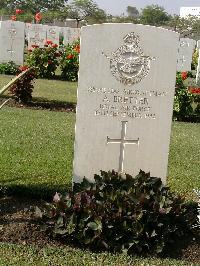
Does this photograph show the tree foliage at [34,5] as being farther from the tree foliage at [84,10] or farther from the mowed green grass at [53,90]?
the mowed green grass at [53,90]

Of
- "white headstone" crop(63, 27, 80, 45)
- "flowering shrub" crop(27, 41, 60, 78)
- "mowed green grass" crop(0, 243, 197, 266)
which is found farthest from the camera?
"white headstone" crop(63, 27, 80, 45)

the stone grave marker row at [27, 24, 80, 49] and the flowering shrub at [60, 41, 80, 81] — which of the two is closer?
the flowering shrub at [60, 41, 80, 81]

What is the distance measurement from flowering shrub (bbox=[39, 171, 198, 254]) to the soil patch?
0.34 feet

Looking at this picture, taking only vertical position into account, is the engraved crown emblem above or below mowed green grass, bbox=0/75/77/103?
above

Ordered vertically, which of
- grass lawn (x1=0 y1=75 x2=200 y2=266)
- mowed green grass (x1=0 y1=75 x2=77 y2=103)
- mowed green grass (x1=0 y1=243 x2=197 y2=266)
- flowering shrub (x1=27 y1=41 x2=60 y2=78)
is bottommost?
mowed green grass (x1=0 y1=243 x2=197 y2=266)

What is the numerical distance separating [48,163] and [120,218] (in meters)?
2.54

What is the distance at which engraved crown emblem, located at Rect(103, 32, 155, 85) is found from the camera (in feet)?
15.1

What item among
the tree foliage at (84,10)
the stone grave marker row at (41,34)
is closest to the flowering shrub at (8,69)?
the stone grave marker row at (41,34)

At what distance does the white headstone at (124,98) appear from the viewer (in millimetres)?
4574

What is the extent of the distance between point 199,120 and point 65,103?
3167 millimetres

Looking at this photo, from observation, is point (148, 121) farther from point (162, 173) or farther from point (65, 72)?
point (65, 72)

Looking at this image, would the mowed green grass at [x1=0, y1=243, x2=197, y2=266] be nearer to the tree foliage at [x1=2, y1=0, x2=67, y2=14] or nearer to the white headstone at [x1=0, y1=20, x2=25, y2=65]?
the white headstone at [x1=0, y1=20, x2=25, y2=65]

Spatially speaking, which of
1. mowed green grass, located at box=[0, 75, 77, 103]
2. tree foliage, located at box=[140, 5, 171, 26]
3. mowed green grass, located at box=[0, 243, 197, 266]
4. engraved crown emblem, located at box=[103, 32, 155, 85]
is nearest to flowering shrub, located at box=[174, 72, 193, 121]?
mowed green grass, located at box=[0, 75, 77, 103]

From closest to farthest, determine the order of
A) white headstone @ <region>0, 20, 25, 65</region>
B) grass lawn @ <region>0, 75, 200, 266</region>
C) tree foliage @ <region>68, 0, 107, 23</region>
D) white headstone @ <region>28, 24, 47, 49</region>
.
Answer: grass lawn @ <region>0, 75, 200, 266</region> < white headstone @ <region>0, 20, 25, 65</region> < white headstone @ <region>28, 24, 47, 49</region> < tree foliage @ <region>68, 0, 107, 23</region>
